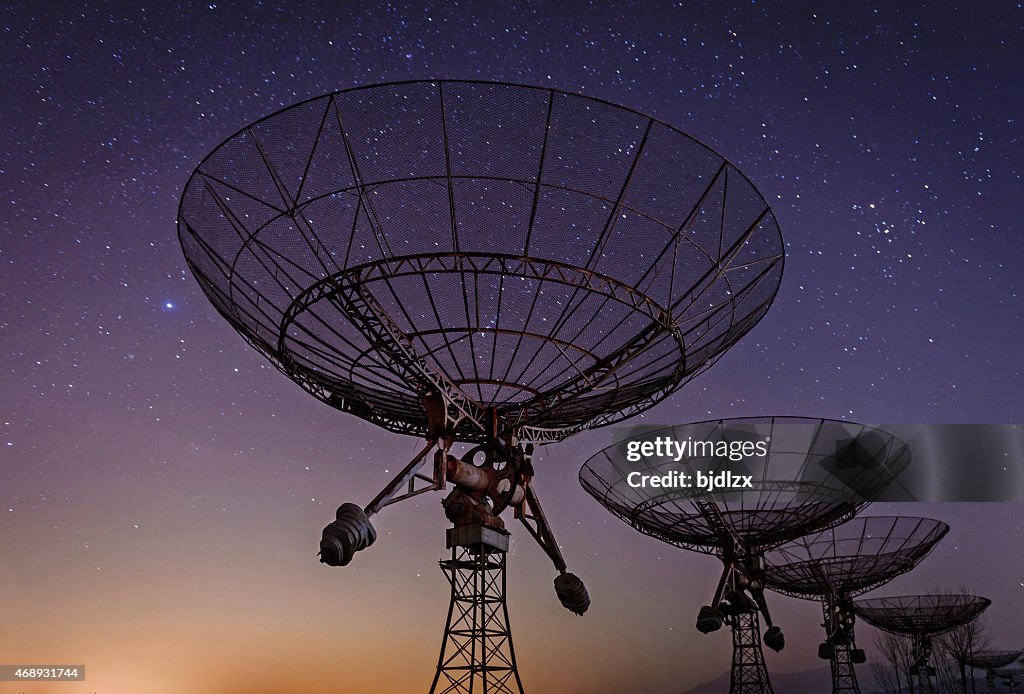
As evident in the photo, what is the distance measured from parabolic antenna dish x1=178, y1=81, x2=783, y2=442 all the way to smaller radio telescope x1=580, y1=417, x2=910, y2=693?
10600mm

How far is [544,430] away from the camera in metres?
20.6

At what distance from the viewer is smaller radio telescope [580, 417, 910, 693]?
2905 centimetres

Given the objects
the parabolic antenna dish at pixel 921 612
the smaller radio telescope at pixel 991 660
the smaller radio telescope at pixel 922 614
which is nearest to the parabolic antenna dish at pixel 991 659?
the smaller radio telescope at pixel 991 660

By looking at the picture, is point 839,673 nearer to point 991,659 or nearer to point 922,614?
point 922,614

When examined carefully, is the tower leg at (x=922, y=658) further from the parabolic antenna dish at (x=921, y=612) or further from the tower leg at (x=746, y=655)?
the tower leg at (x=746, y=655)

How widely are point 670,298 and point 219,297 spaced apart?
9.03m

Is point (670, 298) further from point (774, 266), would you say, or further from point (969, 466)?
point (969, 466)

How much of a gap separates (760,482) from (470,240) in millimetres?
17512

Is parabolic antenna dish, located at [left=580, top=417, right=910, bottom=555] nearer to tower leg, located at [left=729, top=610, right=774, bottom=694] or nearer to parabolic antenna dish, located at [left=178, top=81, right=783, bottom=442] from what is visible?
tower leg, located at [left=729, top=610, right=774, bottom=694]

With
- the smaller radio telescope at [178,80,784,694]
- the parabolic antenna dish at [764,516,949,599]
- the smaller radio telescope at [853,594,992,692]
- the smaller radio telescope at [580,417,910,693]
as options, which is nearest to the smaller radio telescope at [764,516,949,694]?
the parabolic antenna dish at [764,516,949,599]

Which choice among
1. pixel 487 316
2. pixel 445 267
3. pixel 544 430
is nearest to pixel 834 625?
pixel 544 430

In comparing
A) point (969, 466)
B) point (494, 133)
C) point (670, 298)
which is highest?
point (494, 133)

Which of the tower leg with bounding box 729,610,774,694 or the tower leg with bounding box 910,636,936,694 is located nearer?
the tower leg with bounding box 729,610,774,694

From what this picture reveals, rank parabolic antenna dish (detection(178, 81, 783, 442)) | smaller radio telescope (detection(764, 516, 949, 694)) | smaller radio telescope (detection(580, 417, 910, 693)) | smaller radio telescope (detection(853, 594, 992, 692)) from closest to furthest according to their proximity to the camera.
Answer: parabolic antenna dish (detection(178, 81, 783, 442))
smaller radio telescope (detection(580, 417, 910, 693))
smaller radio telescope (detection(764, 516, 949, 694))
smaller radio telescope (detection(853, 594, 992, 692))
